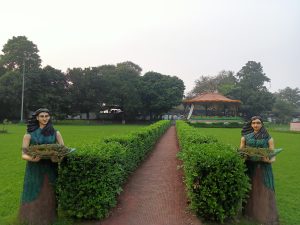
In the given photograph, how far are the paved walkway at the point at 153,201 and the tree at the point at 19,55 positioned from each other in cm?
4290

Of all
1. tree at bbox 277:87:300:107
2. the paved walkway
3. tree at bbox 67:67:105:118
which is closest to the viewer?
the paved walkway

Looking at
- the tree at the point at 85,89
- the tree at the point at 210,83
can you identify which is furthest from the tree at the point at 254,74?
the tree at the point at 85,89

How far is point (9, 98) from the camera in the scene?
141ft

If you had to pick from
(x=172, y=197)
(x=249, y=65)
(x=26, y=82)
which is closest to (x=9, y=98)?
(x=26, y=82)

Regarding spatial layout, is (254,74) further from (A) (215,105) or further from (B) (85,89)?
(B) (85,89)

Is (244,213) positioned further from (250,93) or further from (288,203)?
(250,93)

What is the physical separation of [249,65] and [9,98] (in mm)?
58926

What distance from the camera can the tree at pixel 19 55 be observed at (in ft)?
157

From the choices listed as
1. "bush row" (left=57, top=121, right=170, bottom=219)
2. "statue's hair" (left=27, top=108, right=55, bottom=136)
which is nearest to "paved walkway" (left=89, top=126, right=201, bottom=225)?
"bush row" (left=57, top=121, right=170, bottom=219)

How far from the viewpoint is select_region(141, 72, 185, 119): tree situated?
166 feet

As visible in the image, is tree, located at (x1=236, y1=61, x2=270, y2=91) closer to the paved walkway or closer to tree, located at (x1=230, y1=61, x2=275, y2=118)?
tree, located at (x1=230, y1=61, x2=275, y2=118)

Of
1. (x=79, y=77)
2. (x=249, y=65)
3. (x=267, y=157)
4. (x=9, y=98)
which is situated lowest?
(x=267, y=157)

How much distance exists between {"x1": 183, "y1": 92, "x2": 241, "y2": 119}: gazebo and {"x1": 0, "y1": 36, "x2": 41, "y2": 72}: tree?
23790 millimetres

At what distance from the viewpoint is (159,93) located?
51219 millimetres
